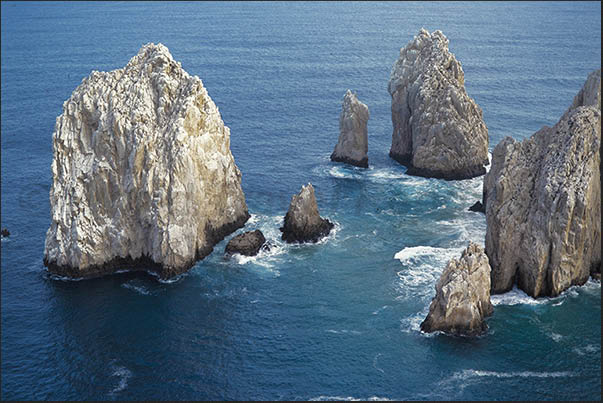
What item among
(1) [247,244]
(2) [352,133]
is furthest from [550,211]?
(2) [352,133]

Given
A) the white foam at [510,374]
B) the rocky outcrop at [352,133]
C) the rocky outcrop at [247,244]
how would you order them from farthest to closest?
the rocky outcrop at [352,133] < the rocky outcrop at [247,244] < the white foam at [510,374]

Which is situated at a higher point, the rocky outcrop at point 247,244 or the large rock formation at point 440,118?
the large rock formation at point 440,118

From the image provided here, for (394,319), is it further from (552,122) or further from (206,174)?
(552,122)

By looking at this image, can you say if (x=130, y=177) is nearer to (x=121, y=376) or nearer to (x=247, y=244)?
(x=247, y=244)

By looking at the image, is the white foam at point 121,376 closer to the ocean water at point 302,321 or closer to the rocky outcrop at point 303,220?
the ocean water at point 302,321

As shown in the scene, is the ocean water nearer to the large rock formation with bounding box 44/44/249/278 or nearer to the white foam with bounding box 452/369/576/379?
the white foam with bounding box 452/369/576/379

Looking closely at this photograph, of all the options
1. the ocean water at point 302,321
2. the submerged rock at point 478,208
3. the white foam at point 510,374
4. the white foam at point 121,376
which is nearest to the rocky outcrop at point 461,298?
the ocean water at point 302,321
